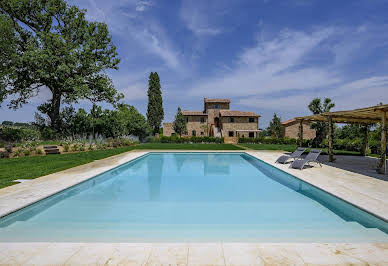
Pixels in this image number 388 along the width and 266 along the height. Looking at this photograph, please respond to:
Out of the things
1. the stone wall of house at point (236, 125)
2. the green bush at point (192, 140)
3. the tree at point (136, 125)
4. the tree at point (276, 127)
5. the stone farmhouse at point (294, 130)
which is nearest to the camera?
the tree at point (136, 125)

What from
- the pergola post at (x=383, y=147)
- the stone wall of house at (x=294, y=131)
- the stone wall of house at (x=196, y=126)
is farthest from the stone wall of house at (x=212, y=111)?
the pergola post at (x=383, y=147)

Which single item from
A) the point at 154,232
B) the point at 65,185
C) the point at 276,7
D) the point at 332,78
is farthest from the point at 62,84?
the point at 332,78

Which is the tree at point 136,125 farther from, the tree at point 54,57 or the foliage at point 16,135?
the foliage at point 16,135

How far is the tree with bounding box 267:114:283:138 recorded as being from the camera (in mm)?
40188

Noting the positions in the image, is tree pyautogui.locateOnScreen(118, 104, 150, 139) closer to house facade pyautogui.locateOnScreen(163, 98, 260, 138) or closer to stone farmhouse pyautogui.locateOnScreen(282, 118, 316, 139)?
house facade pyautogui.locateOnScreen(163, 98, 260, 138)

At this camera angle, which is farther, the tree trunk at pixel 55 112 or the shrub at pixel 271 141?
the shrub at pixel 271 141

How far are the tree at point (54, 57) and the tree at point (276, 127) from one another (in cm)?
3006

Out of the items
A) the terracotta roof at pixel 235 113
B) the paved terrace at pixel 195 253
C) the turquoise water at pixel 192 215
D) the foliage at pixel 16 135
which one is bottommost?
the turquoise water at pixel 192 215

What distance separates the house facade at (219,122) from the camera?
36750 millimetres

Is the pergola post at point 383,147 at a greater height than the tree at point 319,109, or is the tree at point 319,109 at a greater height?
the tree at point 319,109

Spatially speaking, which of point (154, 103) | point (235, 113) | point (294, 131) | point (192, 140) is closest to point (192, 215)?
point (192, 140)

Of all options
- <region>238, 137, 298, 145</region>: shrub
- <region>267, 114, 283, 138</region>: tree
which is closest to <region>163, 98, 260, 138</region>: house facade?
<region>267, 114, 283, 138</region>: tree

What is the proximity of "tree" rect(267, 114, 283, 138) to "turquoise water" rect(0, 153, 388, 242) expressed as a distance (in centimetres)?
3504

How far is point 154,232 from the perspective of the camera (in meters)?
3.94
